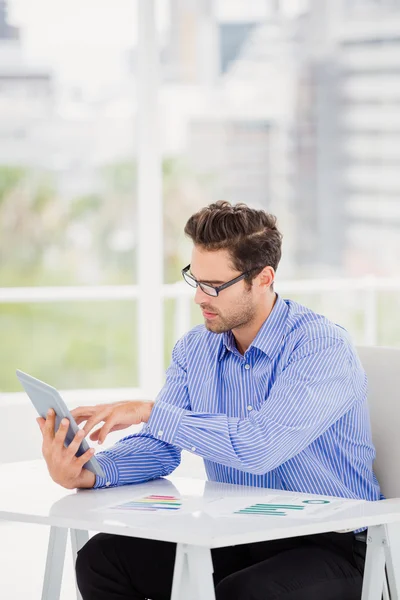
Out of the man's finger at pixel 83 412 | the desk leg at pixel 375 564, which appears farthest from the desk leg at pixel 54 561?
the desk leg at pixel 375 564

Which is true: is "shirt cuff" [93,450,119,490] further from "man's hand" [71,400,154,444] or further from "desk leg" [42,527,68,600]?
"desk leg" [42,527,68,600]

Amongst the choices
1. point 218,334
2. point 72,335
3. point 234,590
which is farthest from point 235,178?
point 234,590

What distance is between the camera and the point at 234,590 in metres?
1.83

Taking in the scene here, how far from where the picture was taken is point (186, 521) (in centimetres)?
163

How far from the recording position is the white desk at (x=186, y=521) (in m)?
1.56

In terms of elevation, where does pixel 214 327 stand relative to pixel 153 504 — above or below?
above

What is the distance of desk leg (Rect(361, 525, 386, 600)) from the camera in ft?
5.79

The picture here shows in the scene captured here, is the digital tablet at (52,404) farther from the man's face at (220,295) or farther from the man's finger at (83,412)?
the man's face at (220,295)

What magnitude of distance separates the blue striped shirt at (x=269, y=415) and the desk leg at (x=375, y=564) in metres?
0.25

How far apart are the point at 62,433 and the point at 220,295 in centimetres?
46

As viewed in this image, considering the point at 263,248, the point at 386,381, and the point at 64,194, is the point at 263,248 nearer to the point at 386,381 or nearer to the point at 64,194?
the point at 386,381

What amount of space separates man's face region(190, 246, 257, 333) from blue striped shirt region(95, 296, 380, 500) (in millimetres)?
65

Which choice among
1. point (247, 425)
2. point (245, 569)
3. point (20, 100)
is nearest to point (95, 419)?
point (247, 425)

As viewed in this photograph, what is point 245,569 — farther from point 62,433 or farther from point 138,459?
point 62,433
